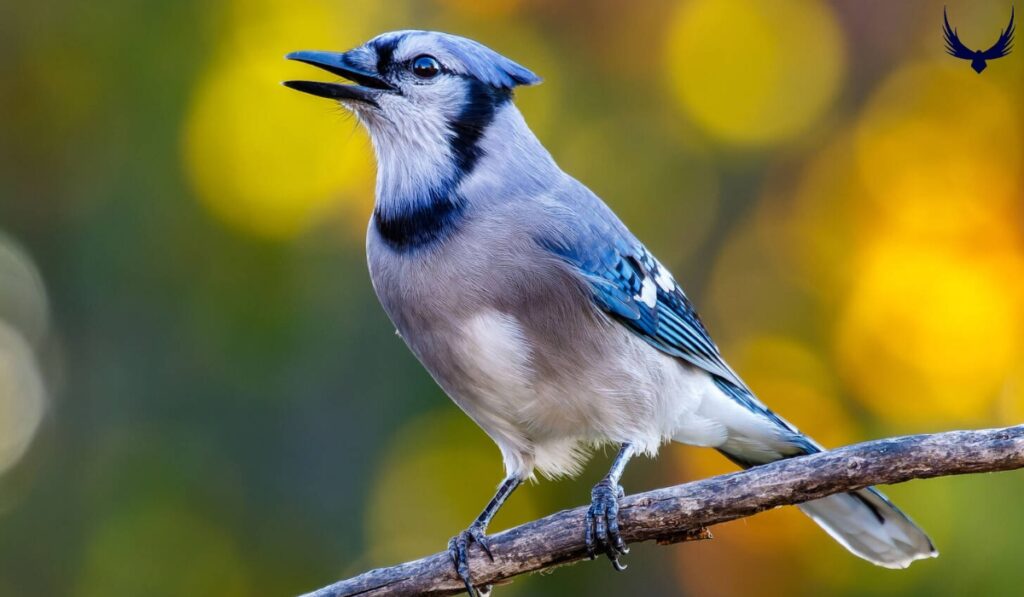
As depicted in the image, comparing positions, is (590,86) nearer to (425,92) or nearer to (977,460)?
(425,92)

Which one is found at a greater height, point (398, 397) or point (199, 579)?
point (398, 397)

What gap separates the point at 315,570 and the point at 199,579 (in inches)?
23.6

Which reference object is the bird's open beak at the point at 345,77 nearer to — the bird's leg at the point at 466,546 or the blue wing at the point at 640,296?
the blue wing at the point at 640,296

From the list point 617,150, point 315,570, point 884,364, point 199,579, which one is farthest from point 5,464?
point 884,364

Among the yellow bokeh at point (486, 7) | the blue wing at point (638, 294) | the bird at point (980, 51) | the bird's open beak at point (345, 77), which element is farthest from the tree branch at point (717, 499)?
the yellow bokeh at point (486, 7)

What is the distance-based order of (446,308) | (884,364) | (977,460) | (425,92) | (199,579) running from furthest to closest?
(199,579) → (884,364) → (425,92) → (446,308) → (977,460)

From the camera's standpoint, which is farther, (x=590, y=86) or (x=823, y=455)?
(x=590, y=86)

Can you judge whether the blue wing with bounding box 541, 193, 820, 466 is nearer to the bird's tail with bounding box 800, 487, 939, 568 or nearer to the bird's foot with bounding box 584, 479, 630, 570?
the bird's tail with bounding box 800, 487, 939, 568

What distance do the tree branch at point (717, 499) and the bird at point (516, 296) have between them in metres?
0.04

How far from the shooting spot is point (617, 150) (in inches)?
200

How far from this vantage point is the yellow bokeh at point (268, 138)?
16.5 feet

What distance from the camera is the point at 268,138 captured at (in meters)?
5.32

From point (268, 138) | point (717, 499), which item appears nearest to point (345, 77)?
point (717, 499)

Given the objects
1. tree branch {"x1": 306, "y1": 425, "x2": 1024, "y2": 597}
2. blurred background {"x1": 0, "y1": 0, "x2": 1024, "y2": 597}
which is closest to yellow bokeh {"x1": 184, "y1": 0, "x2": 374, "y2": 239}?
blurred background {"x1": 0, "y1": 0, "x2": 1024, "y2": 597}
